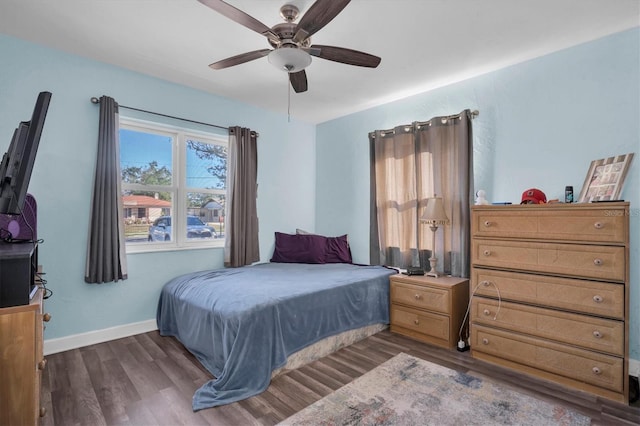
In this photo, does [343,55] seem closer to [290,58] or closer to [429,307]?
[290,58]

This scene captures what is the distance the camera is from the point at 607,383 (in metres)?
1.96

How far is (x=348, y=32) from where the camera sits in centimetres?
232

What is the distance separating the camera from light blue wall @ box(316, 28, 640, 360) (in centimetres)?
225

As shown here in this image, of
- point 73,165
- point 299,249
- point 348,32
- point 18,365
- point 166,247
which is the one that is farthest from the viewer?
point 299,249

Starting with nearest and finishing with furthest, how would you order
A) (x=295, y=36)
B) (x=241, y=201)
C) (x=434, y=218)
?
(x=295, y=36), (x=434, y=218), (x=241, y=201)

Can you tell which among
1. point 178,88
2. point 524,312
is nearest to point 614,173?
point 524,312

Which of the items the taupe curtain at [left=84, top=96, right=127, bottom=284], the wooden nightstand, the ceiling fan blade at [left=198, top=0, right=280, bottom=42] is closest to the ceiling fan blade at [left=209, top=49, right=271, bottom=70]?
the ceiling fan blade at [left=198, top=0, right=280, bottom=42]

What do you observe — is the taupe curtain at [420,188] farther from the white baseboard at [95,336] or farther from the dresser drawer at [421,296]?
the white baseboard at [95,336]

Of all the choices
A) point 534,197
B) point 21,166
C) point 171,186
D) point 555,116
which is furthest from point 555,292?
point 171,186

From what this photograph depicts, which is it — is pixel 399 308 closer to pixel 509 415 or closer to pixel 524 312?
pixel 524 312

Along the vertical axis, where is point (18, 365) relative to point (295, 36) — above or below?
below

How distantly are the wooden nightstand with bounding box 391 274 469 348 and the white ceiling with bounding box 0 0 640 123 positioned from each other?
78.4 inches

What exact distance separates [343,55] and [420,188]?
1751 millimetres

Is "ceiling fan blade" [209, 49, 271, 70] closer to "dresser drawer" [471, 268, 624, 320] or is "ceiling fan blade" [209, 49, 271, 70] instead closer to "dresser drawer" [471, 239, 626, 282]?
"dresser drawer" [471, 239, 626, 282]
